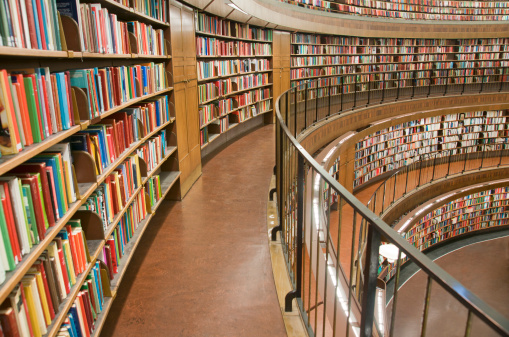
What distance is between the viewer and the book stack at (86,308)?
157 centimetres

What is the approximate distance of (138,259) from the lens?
2.73 meters

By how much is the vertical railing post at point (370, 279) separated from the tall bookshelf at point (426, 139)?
7.46m

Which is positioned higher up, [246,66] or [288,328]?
[246,66]

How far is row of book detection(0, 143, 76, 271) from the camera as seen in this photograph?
1.18 metres

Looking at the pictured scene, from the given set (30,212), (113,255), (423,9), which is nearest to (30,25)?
(30,212)

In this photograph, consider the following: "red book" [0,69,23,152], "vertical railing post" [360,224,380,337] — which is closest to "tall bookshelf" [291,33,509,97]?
"red book" [0,69,23,152]

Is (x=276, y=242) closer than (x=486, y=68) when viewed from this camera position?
Yes

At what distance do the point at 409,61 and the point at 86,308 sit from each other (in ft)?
36.7

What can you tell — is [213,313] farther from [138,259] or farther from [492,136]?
[492,136]

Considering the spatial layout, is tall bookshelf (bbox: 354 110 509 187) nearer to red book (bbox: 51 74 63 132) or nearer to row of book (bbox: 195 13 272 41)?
row of book (bbox: 195 13 272 41)

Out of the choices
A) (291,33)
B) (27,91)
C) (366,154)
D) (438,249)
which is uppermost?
(291,33)

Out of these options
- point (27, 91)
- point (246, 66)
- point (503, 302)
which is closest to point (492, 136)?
point (503, 302)

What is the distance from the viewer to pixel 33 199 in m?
1.34

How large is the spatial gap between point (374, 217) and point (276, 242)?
6.27ft
